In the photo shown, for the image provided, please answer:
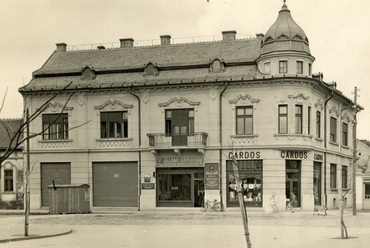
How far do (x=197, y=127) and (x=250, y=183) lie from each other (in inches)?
196

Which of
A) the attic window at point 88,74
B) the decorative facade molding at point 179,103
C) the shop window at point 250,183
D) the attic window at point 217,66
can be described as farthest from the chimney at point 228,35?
the shop window at point 250,183

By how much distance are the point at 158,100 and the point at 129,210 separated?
757cm

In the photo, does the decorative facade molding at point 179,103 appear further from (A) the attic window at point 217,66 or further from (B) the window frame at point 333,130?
(B) the window frame at point 333,130

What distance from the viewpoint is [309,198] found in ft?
118

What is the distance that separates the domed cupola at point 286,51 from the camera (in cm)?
3547

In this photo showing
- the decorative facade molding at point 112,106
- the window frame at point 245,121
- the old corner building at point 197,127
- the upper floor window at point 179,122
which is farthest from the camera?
the decorative facade molding at point 112,106

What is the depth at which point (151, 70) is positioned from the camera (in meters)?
39.3

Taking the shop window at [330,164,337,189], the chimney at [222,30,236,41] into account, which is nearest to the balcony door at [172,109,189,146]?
the chimney at [222,30,236,41]

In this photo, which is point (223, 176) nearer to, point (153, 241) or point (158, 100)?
point (158, 100)

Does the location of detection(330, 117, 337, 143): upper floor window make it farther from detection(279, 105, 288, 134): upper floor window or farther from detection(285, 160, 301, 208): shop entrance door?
detection(279, 105, 288, 134): upper floor window

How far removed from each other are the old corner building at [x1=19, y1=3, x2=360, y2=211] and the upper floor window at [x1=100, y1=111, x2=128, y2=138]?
0.07 metres

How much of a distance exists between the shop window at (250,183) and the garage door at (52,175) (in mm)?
11428

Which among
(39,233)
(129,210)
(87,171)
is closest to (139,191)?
(129,210)

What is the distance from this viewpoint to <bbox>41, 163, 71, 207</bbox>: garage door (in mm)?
39594
